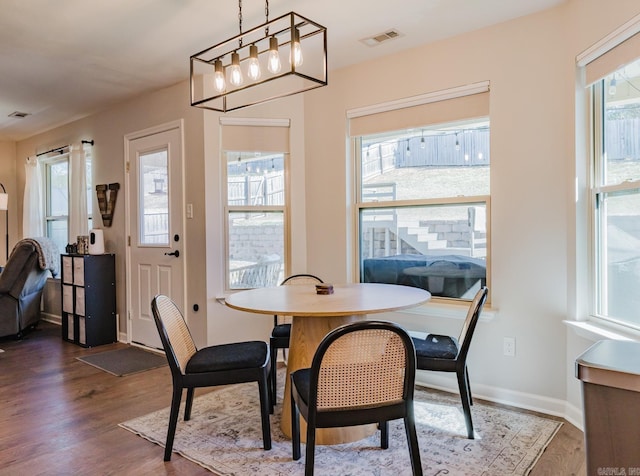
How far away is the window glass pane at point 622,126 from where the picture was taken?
218cm

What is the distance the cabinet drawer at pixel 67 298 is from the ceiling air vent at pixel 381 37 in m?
3.79

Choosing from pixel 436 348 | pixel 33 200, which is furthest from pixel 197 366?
pixel 33 200

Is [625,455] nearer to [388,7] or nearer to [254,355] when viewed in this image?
[254,355]

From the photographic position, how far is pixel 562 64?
2.57 metres

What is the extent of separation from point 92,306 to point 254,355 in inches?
114

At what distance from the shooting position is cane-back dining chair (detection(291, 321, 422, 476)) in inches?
66.4

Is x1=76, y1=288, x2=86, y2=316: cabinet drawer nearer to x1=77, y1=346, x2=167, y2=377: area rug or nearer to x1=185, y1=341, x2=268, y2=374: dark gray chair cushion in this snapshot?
x1=77, y1=346, x2=167, y2=377: area rug

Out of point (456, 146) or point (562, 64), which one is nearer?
point (562, 64)

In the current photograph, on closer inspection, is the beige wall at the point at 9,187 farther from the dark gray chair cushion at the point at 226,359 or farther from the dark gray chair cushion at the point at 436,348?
the dark gray chair cushion at the point at 436,348

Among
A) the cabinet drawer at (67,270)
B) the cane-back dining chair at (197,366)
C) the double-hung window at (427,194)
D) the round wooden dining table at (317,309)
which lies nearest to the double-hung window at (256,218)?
the double-hung window at (427,194)

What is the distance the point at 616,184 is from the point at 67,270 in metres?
4.83

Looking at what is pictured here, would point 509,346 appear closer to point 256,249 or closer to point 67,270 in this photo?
point 256,249

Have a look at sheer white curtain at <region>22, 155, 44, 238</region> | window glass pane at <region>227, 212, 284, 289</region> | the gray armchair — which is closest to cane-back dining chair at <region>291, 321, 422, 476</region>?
window glass pane at <region>227, 212, 284, 289</region>

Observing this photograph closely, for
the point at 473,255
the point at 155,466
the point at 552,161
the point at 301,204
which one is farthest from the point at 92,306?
the point at 552,161
